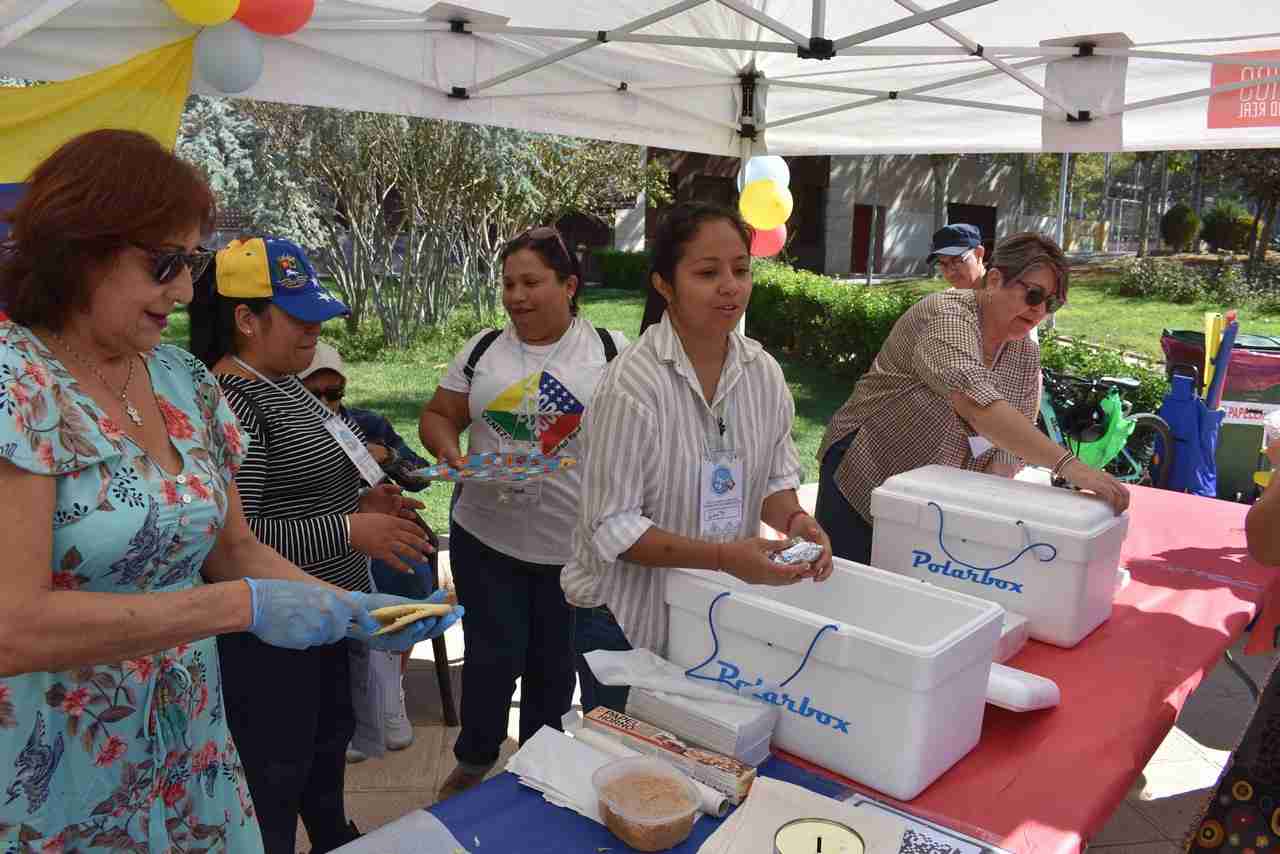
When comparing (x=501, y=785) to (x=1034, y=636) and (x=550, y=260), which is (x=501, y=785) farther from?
(x=550, y=260)

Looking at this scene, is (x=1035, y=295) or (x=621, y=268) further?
(x=621, y=268)

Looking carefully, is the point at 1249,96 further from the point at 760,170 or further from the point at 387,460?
the point at 387,460

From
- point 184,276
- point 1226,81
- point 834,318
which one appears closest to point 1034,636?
point 184,276

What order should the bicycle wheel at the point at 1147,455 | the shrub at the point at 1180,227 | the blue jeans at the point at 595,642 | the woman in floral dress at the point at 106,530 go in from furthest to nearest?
1. the shrub at the point at 1180,227
2. the bicycle wheel at the point at 1147,455
3. the blue jeans at the point at 595,642
4. the woman in floral dress at the point at 106,530

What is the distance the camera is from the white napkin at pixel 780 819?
1.23m

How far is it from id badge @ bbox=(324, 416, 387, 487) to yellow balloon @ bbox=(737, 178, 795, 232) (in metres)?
3.02

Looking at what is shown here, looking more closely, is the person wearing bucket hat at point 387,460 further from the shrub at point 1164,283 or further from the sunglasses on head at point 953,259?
the shrub at point 1164,283

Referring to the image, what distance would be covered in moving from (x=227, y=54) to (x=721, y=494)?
2035mm

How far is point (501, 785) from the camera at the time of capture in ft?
4.65

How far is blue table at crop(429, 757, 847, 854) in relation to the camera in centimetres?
129

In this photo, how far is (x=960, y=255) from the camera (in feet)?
14.5

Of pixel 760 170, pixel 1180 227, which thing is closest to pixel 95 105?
pixel 760 170

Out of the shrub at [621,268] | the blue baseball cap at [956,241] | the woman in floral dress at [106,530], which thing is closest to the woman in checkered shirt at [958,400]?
the woman in floral dress at [106,530]

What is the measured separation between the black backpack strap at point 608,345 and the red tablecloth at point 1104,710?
49.6 inches
